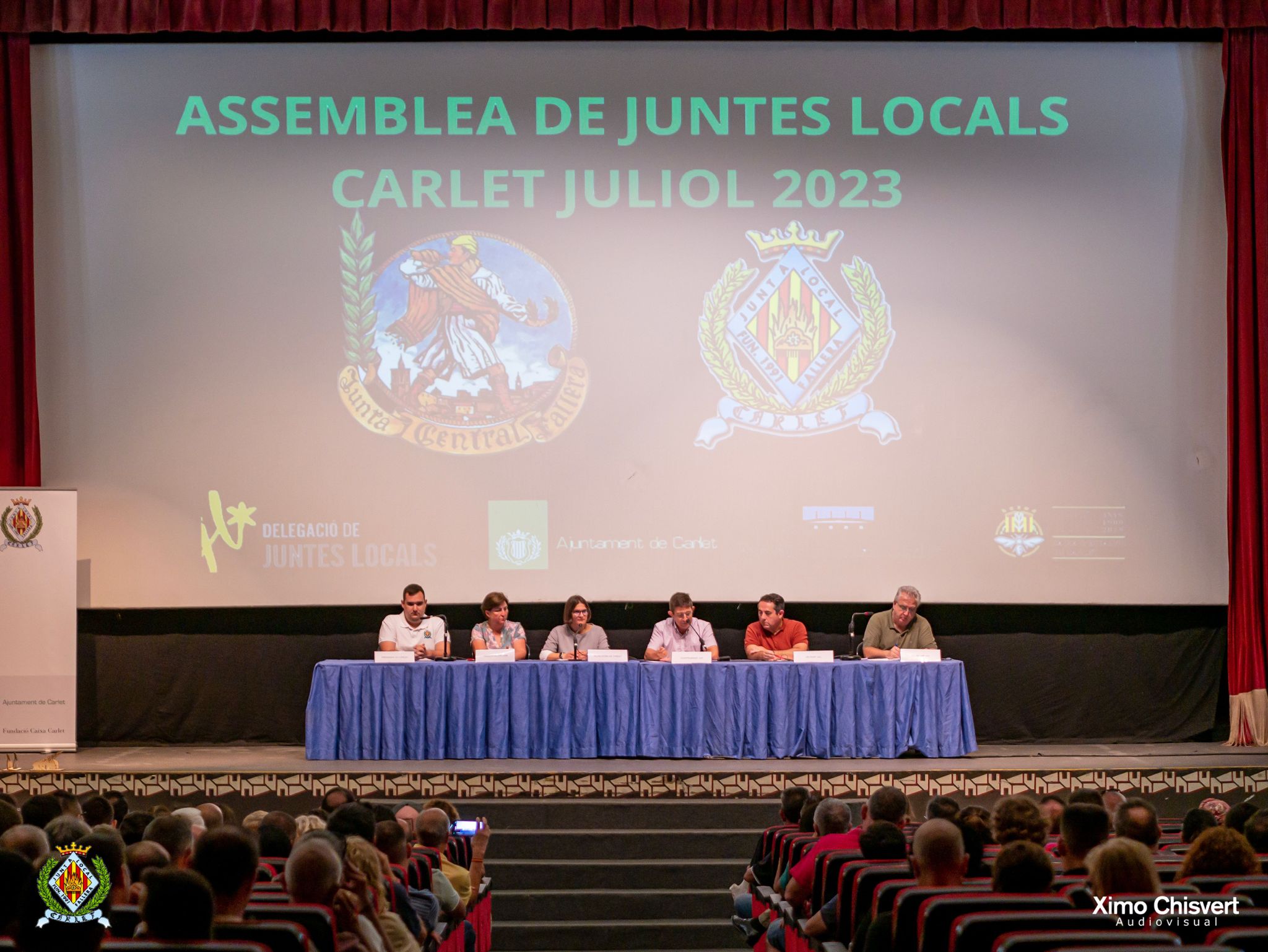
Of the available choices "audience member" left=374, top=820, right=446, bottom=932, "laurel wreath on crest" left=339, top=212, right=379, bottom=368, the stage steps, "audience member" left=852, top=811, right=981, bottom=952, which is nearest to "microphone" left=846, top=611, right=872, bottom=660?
the stage steps

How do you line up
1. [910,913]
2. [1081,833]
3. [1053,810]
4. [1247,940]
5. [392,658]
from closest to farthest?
[1247,940], [910,913], [1081,833], [1053,810], [392,658]

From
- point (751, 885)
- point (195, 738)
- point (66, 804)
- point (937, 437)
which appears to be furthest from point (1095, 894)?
point (195, 738)

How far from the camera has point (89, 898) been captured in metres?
2.95

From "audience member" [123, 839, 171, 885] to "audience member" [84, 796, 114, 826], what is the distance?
40.3 inches

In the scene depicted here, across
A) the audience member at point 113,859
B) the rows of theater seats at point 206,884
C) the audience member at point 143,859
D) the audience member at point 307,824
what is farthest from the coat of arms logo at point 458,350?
the audience member at point 113,859

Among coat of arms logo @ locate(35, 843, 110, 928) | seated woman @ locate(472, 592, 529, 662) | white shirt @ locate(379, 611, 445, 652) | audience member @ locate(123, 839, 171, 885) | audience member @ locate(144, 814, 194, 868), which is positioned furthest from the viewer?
white shirt @ locate(379, 611, 445, 652)

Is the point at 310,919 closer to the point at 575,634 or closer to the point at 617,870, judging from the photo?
the point at 617,870

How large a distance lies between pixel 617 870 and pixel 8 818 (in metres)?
3.44

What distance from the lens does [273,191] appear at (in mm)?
8789

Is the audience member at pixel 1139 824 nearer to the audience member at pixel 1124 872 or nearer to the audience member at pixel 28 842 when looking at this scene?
the audience member at pixel 1124 872

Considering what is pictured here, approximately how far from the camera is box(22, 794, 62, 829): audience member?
4.10 m

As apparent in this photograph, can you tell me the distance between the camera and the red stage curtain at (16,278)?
868 cm

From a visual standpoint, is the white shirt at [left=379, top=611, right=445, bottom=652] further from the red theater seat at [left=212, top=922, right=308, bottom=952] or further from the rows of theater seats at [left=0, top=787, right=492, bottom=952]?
the red theater seat at [left=212, top=922, right=308, bottom=952]

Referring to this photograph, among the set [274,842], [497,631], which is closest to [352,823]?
[274,842]
